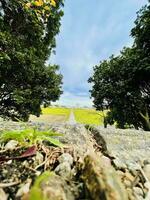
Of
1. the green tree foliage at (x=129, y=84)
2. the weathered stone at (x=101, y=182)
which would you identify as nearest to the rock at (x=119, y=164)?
the weathered stone at (x=101, y=182)

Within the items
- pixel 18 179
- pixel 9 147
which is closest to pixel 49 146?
pixel 9 147

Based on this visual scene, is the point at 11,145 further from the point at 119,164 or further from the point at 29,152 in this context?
the point at 119,164

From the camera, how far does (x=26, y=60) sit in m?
25.7

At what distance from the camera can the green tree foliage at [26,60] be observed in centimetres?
2227

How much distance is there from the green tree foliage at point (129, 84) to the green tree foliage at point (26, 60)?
4.53 meters

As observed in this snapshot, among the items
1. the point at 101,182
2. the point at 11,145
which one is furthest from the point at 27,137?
the point at 101,182

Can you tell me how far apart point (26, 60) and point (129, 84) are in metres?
10.1

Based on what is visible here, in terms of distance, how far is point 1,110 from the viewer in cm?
2973

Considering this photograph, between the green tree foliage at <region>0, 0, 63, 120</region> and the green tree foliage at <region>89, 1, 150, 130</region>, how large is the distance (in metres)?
4.53

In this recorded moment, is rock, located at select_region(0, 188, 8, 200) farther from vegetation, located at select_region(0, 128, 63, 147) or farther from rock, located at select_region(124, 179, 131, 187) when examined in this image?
rock, located at select_region(124, 179, 131, 187)

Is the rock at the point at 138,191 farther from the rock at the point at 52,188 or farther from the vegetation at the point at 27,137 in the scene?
the vegetation at the point at 27,137

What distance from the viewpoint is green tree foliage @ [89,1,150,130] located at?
91.3ft

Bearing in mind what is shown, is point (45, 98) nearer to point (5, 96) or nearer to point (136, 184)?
point (5, 96)

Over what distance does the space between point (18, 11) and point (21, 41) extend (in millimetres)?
2805
